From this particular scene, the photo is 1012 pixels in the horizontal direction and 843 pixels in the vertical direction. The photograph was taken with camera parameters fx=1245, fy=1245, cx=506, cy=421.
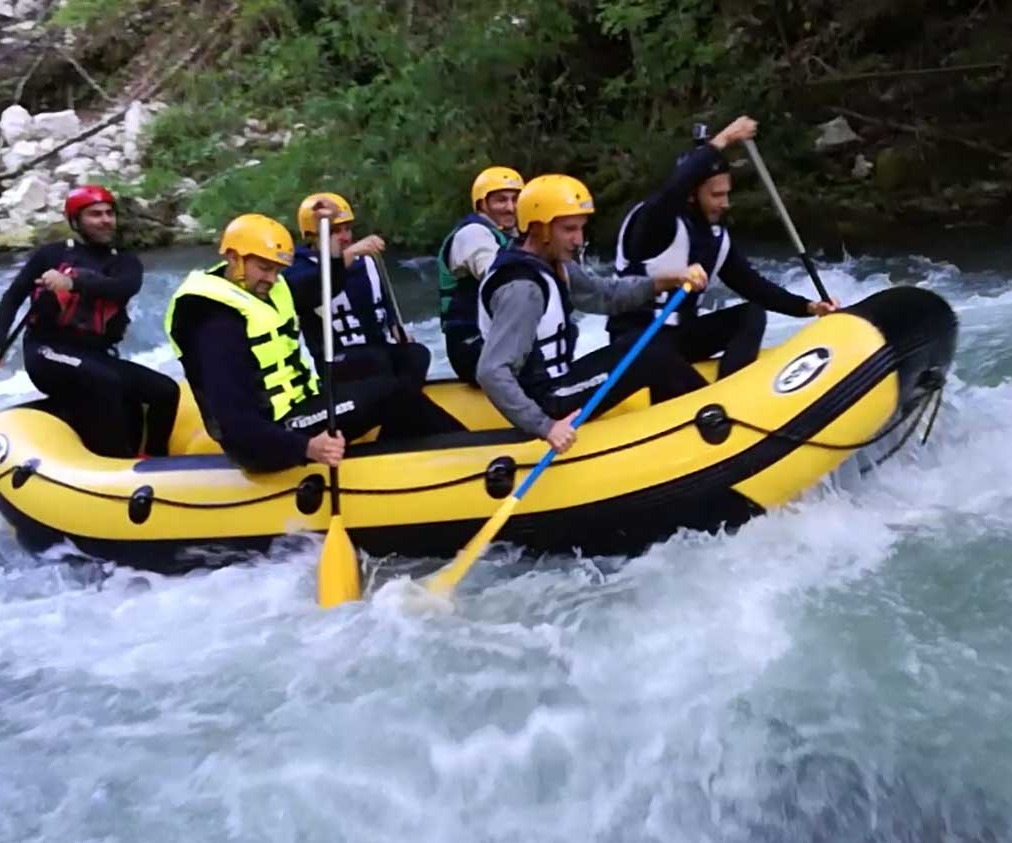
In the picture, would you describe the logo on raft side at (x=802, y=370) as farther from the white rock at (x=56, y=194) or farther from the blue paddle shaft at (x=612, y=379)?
the white rock at (x=56, y=194)

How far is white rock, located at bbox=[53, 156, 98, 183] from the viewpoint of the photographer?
41.4 feet

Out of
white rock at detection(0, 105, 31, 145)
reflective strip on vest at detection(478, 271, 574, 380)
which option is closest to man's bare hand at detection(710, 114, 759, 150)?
reflective strip on vest at detection(478, 271, 574, 380)

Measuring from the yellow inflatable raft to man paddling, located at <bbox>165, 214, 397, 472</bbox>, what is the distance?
156mm

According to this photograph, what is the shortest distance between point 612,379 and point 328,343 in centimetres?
92

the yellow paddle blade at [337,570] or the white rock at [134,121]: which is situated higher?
the white rock at [134,121]

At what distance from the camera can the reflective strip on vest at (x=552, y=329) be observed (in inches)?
149

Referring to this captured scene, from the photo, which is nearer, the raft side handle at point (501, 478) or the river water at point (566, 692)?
the river water at point (566, 692)

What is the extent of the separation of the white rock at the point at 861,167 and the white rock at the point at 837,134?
18 centimetres

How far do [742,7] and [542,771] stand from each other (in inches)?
273

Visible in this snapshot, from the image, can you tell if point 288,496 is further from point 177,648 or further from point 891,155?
point 891,155

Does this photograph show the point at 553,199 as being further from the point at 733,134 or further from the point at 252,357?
the point at 252,357

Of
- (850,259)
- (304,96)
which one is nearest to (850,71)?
(850,259)

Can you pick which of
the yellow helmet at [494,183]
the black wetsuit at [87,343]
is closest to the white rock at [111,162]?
the black wetsuit at [87,343]

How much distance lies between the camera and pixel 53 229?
11477 millimetres
